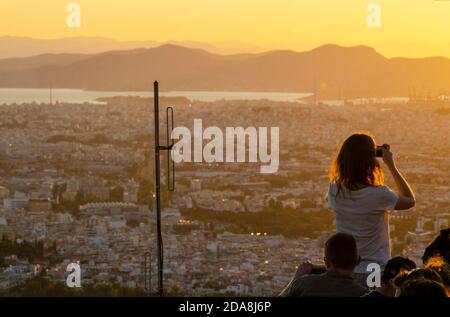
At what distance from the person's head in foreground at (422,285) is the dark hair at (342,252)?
0.23 metres

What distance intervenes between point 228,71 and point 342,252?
2412 cm

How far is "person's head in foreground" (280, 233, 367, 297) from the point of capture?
3.22m

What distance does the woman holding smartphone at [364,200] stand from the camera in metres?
3.85

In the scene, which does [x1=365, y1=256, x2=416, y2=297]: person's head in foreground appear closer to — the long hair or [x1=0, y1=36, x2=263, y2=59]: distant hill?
the long hair

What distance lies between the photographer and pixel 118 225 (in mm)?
13453

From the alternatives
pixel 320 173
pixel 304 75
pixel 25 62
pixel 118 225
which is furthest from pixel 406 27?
pixel 25 62

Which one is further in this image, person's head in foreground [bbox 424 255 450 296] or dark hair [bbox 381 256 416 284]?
dark hair [bbox 381 256 416 284]

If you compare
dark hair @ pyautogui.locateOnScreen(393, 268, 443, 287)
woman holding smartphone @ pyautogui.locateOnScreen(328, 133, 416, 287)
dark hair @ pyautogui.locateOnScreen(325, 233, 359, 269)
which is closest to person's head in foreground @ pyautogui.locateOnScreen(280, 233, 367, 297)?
dark hair @ pyautogui.locateOnScreen(325, 233, 359, 269)

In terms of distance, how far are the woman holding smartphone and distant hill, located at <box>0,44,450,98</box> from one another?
1962 cm

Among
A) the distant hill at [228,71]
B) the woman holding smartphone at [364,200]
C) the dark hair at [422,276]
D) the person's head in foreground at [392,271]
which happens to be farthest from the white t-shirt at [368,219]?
the distant hill at [228,71]

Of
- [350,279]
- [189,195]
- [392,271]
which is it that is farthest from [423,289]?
[189,195]

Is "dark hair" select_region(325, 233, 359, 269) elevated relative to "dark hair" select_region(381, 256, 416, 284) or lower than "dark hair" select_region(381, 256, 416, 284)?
elevated
